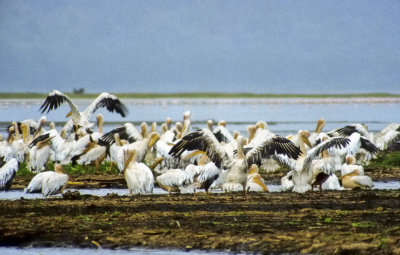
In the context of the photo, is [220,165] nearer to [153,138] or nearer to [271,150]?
[271,150]

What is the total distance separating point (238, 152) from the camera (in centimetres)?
983

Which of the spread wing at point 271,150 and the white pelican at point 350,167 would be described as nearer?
the spread wing at point 271,150

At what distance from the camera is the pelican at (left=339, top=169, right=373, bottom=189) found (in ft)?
32.8

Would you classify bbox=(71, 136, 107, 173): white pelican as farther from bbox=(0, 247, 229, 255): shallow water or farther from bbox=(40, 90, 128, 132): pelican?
bbox=(0, 247, 229, 255): shallow water

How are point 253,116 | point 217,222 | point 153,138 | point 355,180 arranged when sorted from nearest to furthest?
point 217,222
point 355,180
point 153,138
point 253,116

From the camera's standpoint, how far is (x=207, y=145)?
383 inches

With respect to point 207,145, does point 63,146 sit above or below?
above

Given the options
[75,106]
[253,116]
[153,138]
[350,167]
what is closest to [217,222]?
[350,167]

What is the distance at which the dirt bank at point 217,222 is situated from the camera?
586 cm

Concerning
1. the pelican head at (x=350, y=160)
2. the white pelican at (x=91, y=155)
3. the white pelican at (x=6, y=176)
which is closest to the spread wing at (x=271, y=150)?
the pelican head at (x=350, y=160)

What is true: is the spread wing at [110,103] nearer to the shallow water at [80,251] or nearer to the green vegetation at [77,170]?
the green vegetation at [77,170]

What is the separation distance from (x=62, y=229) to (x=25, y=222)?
0.50 meters

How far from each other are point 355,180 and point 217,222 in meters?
3.75

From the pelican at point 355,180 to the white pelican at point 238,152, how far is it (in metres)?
0.94
